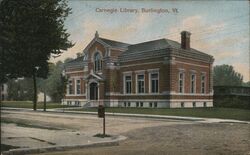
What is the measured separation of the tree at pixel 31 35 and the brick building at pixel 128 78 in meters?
0.68

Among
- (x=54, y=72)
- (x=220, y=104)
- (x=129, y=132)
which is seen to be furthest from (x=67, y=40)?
(x=220, y=104)

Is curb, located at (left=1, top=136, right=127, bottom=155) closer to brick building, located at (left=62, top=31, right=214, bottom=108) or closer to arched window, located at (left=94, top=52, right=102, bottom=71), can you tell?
brick building, located at (left=62, top=31, right=214, bottom=108)

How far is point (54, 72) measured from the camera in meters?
10.4

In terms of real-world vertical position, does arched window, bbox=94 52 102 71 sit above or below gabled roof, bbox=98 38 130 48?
below

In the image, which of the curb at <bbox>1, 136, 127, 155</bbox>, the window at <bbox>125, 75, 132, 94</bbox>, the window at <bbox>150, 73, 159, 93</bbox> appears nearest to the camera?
the curb at <bbox>1, 136, 127, 155</bbox>

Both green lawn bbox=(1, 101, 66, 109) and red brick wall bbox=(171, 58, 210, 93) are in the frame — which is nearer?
green lawn bbox=(1, 101, 66, 109)

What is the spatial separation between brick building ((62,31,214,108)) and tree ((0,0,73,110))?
0.68m

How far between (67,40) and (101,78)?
240cm

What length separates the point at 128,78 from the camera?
13.0 m

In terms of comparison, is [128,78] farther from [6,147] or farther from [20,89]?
[6,147]

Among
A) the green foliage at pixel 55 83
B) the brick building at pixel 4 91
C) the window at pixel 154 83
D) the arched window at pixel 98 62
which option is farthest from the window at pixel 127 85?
the brick building at pixel 4 91

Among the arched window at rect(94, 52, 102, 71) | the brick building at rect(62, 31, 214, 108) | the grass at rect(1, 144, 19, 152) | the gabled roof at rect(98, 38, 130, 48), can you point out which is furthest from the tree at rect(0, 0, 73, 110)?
the arched window at rect(94, 52, 102, 71)

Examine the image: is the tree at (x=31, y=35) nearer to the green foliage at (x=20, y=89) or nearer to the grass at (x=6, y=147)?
the green foliage at (x=20, y=89)

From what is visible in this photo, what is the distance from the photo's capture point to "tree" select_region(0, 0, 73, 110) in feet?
31.3
